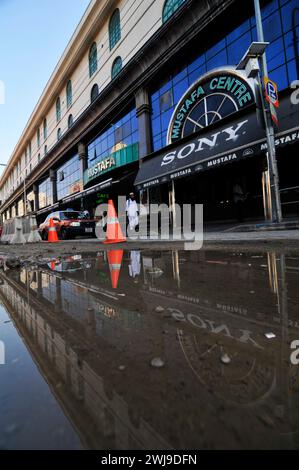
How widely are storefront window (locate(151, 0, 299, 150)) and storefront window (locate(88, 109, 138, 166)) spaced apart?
2.44 meters

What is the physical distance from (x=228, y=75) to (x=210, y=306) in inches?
430

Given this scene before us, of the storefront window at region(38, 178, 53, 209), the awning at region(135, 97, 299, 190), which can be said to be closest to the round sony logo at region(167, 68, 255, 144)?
the awning at region(135, 97, 299, 190)

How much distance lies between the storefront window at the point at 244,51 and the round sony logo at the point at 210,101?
0.51 m

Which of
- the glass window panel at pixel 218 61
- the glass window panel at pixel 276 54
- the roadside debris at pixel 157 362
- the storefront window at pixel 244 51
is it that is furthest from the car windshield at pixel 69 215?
the roadside debris at pixel 157 362

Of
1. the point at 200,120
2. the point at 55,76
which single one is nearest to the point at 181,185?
the point at 200,120

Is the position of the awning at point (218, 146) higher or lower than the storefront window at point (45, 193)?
lower

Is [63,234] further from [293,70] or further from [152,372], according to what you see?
[152,372]

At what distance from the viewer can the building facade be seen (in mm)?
8758

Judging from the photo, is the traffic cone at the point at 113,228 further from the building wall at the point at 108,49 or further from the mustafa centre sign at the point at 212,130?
the building wall at the point at 108,49

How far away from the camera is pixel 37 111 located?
2908 centimetres

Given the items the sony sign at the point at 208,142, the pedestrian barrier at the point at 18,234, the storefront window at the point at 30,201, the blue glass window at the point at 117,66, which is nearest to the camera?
the sony sign at the point at 208,142

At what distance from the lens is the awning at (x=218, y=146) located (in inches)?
306

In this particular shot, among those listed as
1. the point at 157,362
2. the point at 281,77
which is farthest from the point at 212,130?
the point at 157,362

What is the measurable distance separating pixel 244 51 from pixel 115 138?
9262mm
